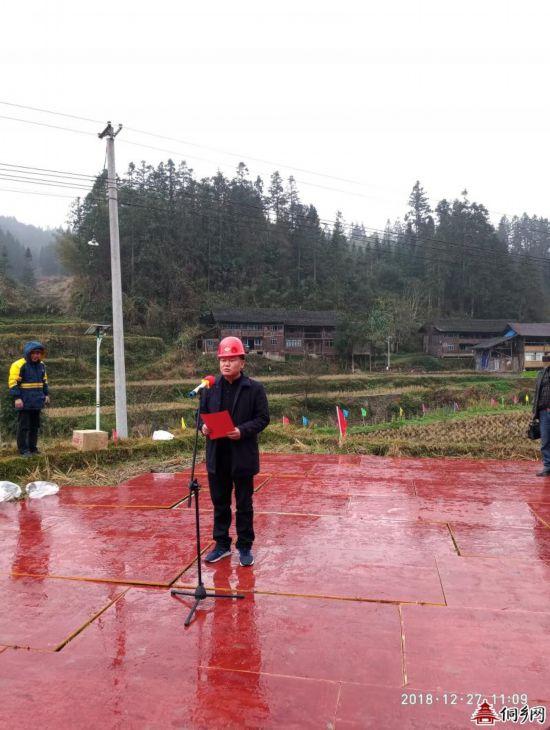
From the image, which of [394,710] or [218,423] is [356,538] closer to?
[218,423]

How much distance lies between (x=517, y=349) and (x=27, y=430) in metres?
43.2

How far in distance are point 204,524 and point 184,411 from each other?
2127cm

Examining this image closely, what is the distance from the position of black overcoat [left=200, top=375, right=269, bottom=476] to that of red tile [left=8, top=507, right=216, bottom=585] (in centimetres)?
63

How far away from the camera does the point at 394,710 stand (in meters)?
1.75

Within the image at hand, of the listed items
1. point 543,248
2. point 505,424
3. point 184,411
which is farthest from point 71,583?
point 543,248

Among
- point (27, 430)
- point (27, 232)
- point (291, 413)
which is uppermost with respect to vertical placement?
point (27, 232)

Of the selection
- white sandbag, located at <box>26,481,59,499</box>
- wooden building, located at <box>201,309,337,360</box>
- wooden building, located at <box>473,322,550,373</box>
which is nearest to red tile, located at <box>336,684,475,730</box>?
white sandbag, located at <box>26,481,59,499</box>

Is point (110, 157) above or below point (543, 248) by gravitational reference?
below

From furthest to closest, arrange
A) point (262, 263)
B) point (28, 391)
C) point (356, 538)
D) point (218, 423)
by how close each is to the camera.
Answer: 1. point (262, 263)
2. point (28, 391)
3. point (356, 538)
4. point (218, 423)

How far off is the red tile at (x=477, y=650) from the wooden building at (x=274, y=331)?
38.6m

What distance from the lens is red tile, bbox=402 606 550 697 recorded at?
189 centimetres

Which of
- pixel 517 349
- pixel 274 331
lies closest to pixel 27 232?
pixel 274 331

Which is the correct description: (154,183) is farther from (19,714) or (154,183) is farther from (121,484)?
(19,714)

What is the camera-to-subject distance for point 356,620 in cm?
237
